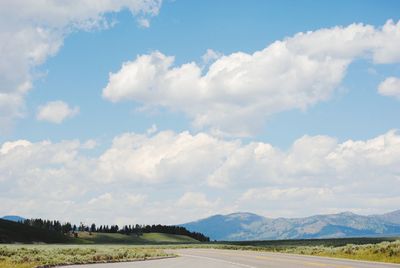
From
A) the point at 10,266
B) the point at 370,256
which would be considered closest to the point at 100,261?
the point at 10,266

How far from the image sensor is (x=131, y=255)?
51.3m

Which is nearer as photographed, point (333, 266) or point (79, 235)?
point (333, 266)

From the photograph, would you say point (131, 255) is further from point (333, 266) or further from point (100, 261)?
point (333, 266)

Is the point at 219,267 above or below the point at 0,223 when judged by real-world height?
below

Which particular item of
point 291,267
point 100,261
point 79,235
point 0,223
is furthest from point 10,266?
point 79,235

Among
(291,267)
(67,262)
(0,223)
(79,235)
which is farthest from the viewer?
(79,235)

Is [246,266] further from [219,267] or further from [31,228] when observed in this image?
[31,228]

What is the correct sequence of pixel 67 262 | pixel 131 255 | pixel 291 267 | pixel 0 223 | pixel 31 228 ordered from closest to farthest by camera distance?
pixel 291 267 → pixel 67 262 → pixel 131 255 → pixel 0 223 → pixel 31 228

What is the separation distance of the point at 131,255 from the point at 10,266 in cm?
1570

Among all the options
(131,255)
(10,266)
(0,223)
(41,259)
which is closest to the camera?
(10,266)

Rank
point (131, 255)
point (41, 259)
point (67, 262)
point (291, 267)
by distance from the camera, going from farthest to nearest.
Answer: point (131, 255)
point (41, 259)
point (67, 262)
point (291, 267)

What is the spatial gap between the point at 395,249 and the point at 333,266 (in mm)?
13952

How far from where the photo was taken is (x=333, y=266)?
34812mm

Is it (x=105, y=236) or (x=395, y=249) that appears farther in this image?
(x=105, y=236)
